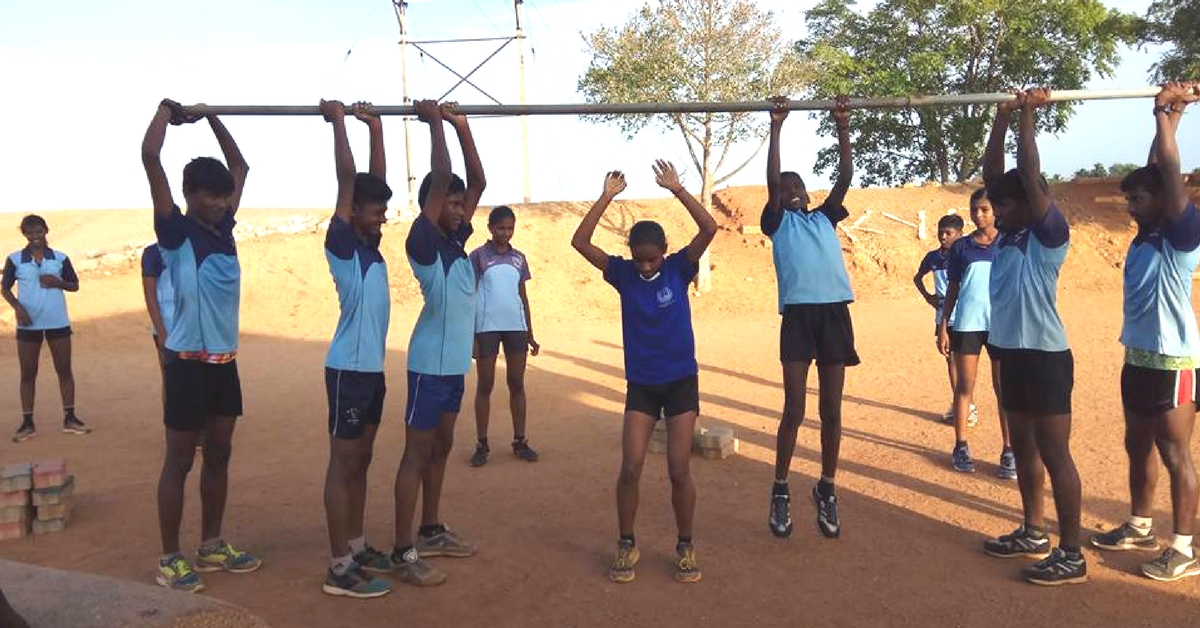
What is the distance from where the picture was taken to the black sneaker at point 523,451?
749cm

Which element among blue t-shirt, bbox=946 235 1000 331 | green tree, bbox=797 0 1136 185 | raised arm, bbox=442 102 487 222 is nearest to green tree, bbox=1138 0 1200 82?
green tree, bbox=797 0 1136 185

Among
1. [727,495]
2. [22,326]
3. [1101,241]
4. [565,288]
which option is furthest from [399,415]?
[1101,241]

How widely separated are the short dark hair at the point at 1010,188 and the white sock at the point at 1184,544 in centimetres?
200

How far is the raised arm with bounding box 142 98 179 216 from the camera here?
175 inches

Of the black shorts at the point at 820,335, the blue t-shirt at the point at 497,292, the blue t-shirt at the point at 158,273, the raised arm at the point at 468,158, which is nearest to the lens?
the raised arm at the point at 468,158

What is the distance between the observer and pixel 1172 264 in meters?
4.67

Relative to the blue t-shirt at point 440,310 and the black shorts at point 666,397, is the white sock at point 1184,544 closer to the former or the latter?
the black shorts at point 666,397

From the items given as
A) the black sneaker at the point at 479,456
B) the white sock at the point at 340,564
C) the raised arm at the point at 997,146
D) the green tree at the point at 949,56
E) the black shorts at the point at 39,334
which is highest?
the green tree at the point at 949,56

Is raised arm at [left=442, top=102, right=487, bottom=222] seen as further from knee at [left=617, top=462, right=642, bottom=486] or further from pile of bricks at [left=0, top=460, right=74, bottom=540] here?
pile of bricks at [left=0, top=460, right=74, bottom=540]

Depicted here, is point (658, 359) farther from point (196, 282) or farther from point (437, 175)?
point (196, 282)

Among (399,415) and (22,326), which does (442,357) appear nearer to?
(399,415)

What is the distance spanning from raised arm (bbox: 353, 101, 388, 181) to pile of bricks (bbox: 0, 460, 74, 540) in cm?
321

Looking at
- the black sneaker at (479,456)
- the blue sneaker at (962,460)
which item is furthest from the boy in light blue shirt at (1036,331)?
the black sneaker at (479,456)

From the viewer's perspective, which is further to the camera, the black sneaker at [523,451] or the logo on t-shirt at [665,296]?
the black sneaker at [523,451]
